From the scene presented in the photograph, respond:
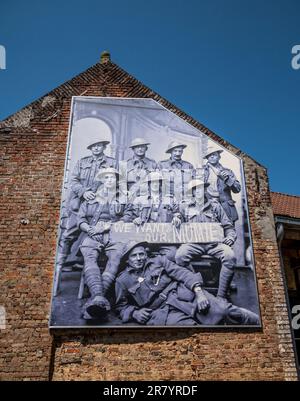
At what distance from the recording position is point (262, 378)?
6.55 meters

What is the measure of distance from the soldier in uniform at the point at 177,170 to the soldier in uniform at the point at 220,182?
1.36 feet

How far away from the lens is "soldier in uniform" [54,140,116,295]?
7.27 m

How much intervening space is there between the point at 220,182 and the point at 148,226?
190 centimetres

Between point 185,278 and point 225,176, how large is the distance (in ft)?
8.23

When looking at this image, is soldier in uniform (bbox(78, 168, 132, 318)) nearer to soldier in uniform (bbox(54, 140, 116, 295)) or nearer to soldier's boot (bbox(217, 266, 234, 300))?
soldier in uniform (bbox(54, 140, 116, 295))

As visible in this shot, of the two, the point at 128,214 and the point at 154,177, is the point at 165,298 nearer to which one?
the point at 128,214

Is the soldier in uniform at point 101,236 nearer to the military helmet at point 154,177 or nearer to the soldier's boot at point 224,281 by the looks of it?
the military helmet at point 154,177

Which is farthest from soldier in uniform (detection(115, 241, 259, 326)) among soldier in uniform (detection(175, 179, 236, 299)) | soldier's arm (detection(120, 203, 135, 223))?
soldier's arm (detection(120, 203, 135, 223))

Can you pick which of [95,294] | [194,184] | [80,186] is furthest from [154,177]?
[95,294]

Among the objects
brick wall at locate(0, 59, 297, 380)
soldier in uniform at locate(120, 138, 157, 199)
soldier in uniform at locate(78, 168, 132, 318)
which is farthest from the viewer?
soldier in uniform at locate(120, 138, 157, 199)
